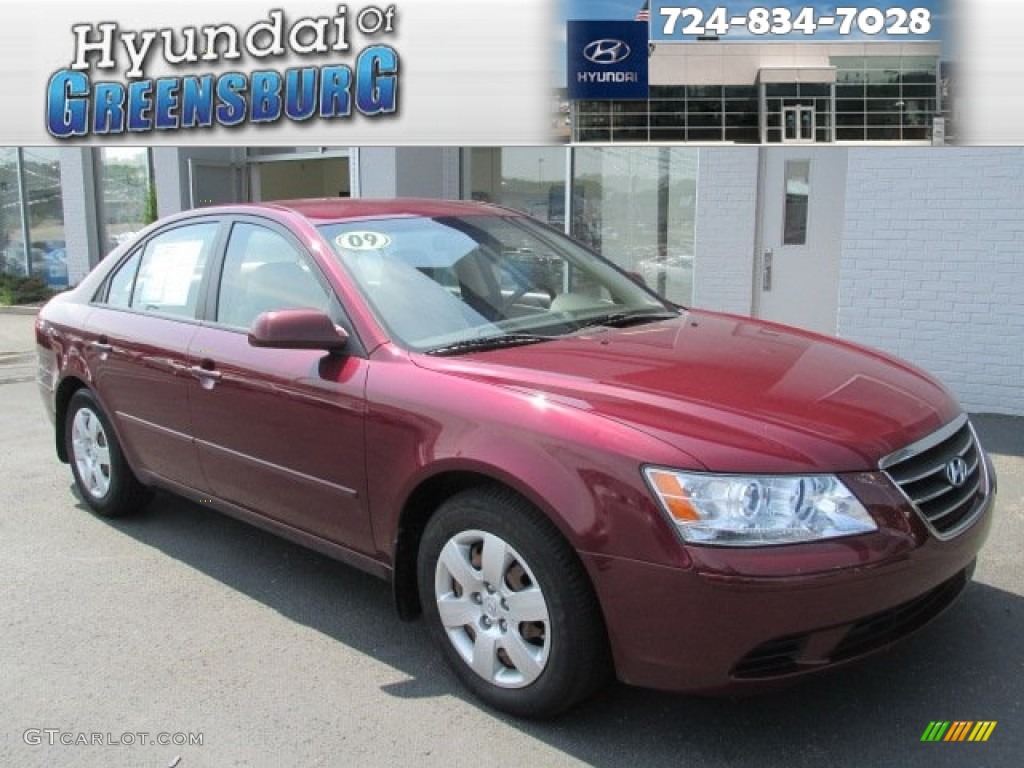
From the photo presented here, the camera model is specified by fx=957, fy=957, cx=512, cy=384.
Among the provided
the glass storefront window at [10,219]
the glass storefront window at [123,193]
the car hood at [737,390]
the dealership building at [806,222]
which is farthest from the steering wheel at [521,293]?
the glass storefront window at [10,219]

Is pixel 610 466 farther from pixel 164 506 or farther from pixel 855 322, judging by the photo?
pixel 855 322

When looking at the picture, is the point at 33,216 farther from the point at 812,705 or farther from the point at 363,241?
the point at 812,705

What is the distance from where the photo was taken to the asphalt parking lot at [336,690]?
9.38 feet

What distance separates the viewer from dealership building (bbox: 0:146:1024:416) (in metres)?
6.81

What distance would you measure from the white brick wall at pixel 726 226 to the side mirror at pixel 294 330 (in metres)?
5.71

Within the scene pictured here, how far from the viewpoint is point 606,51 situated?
9570 mm

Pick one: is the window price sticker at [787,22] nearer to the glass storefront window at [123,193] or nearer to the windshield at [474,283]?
the windshield at [474,283]

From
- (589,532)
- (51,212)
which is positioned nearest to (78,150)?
(51,212)

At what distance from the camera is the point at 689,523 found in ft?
8.31

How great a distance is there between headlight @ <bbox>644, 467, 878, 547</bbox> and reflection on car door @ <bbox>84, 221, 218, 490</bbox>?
2.36m

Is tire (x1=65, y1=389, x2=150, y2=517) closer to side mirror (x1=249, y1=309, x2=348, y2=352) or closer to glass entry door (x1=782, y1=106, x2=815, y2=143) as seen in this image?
side mirror (x1=249, y1=309, x2=348, y2=352)

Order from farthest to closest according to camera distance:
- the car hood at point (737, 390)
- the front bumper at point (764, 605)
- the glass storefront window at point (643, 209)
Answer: the glass storefront window at point (643, 209)
the car hood at point (737, 390)
the front bumper at point (764, 605)

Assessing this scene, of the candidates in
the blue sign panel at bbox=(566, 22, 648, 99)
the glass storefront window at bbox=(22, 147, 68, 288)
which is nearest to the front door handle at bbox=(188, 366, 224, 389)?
the blue sign panel at bbox=(566, 22, 648, 99)

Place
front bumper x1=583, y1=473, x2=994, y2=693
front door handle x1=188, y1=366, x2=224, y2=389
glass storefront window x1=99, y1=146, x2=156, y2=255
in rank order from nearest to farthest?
1. front bumper x1=583, y1=473, x2=994, y2=693
2. front door handle x1=188, y1=366, x2=224, y2=389
3. glass storefront window x1=99, y1=146, x2=156, y2=255
